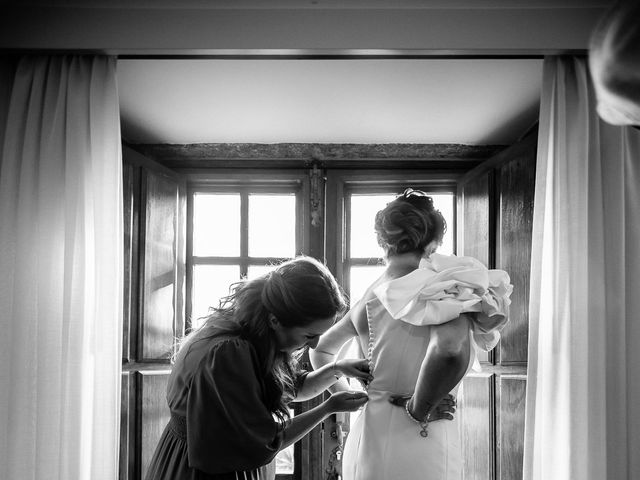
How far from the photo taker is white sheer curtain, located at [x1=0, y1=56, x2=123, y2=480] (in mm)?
2426

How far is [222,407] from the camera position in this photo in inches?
69.9

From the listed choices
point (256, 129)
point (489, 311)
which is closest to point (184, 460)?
point (489, 311)

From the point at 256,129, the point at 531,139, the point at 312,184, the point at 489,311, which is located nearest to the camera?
the point at 489,311

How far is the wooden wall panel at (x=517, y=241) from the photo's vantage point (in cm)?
307

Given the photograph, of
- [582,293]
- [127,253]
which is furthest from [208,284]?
[582,293]

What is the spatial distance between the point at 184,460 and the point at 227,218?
214cm

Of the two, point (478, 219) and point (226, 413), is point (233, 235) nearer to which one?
point (478, 219)

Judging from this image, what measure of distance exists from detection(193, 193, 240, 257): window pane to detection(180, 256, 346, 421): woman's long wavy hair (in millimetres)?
1930

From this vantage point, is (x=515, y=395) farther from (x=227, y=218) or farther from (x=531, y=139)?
(x=227, y=218)

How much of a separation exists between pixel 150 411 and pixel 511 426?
70.0 inches

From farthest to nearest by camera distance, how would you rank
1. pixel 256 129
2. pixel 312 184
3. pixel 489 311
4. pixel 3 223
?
pixel 312 184
pixel 256 129
pixel 3 223
pixel 489 311

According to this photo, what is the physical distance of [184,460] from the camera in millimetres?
1893

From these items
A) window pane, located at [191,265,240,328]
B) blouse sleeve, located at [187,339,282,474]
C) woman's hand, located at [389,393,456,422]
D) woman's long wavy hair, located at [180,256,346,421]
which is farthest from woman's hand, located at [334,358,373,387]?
window pane, located at [191,265,240,328]

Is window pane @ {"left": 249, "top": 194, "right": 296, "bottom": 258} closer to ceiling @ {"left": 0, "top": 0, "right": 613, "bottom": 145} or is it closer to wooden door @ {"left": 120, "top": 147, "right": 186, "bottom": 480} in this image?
wooden door @ {"left": 120, "top": 147, "right": 186, "bottom": 480}
